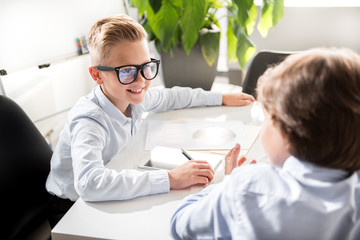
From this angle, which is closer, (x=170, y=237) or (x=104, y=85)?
(x=170, y=237)

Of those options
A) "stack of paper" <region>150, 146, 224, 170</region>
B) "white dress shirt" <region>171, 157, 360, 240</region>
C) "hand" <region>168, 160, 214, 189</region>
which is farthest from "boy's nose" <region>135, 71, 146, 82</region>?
"white dress shirt" <region>171, 157, 360, 240</region>

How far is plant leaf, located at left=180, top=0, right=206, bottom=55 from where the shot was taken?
1580 millimetres

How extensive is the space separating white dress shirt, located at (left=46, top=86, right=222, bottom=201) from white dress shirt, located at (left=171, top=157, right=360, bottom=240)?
33 centimetres

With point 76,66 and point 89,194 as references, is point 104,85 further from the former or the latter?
point 76,66

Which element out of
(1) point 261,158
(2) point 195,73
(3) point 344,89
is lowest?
(1) point 261,158

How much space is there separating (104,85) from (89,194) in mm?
429

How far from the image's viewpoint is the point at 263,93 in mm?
641

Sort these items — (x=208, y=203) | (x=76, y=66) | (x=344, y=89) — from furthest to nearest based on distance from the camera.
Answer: (x=76, y=66), (x=208, y=203), (x=344, y=89)

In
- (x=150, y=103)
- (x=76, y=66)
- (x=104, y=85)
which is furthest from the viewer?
(x=76, y=66)

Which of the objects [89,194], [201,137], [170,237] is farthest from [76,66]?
[170,237]

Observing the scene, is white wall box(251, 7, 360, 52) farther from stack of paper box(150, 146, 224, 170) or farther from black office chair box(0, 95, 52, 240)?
black office chair box(0, 95, 52, 240)

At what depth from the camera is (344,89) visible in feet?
1.79

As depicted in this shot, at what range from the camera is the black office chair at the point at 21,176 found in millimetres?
1106

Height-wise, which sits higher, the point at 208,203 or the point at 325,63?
the point at 325,63
